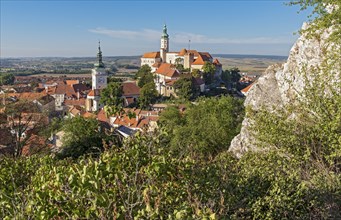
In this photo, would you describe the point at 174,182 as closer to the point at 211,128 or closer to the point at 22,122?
the point at 211,128

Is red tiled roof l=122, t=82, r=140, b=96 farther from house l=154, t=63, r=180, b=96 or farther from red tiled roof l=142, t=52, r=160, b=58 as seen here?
red tiled roof l=142, t=52, r=160, b=58

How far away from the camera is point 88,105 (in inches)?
2576

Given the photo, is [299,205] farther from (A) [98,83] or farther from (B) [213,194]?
(A) [98,83]

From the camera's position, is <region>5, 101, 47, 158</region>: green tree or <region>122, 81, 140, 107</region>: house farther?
<region>122, 81, 140, 107</region>: house

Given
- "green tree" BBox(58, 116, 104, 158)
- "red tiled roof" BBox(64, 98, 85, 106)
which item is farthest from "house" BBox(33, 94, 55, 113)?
"red tiled roof" BBox(64, 98, 85, 106)

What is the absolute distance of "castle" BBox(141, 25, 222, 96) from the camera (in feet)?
242

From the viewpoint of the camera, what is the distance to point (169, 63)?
93312 mm

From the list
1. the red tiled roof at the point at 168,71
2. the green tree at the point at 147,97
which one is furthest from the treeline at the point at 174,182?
the red tiled roof at the point at 168,71

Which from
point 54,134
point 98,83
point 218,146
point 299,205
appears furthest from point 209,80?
point 299,205

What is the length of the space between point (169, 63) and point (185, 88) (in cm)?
2983

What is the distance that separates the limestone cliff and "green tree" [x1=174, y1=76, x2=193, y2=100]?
47.5m

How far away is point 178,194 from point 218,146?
19525 millimetres

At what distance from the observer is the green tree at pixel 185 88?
64.9m

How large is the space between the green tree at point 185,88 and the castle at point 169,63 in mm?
4297
